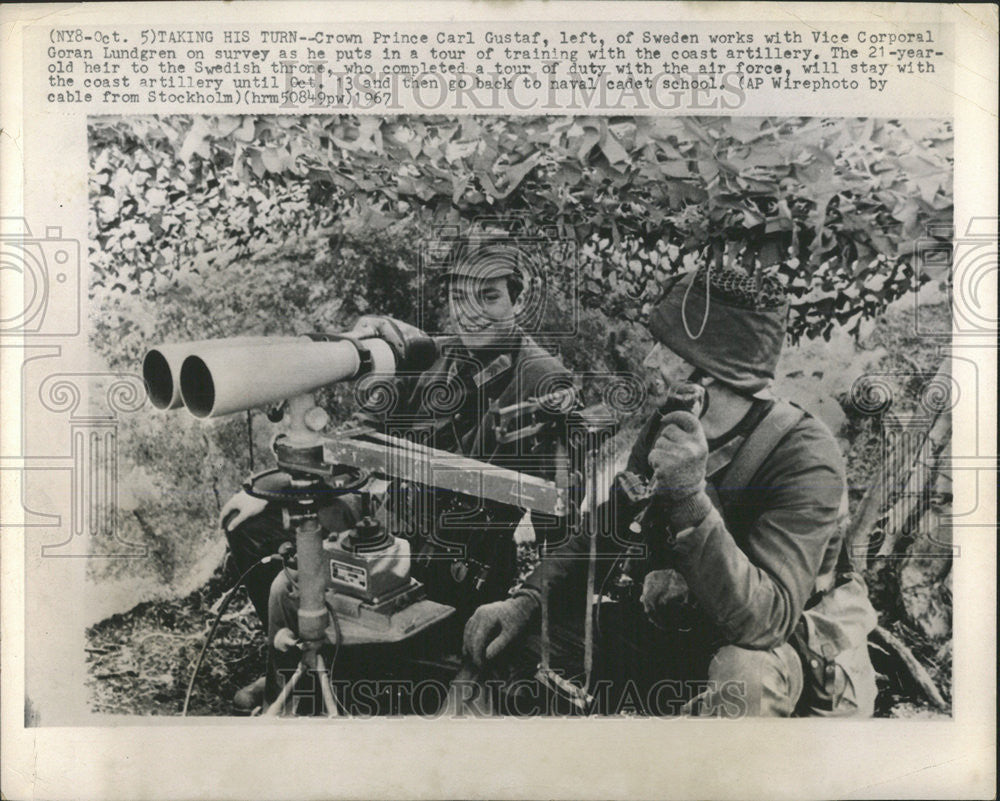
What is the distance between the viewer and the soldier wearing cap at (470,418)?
10.5 feet

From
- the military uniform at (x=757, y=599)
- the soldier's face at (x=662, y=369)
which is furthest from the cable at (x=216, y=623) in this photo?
the soldier's face at (x=662, y=369)

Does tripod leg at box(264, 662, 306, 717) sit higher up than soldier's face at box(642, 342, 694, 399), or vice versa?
soldier's face at box(642, 342, 694, 399)

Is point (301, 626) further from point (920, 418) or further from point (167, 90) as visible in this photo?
point (920, 418)

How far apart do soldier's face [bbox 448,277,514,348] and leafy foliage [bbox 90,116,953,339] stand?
230mm

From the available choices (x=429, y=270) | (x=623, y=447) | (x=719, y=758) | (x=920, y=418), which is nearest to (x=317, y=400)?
(x=429, y=270)

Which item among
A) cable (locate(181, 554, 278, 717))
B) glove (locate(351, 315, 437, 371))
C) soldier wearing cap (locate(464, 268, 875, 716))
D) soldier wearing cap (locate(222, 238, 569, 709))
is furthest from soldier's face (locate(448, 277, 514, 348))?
cable (locate(181, 554, 278, 717))

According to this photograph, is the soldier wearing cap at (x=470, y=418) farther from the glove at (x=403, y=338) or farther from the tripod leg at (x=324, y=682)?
the tripod leg at (x=324, y=682)

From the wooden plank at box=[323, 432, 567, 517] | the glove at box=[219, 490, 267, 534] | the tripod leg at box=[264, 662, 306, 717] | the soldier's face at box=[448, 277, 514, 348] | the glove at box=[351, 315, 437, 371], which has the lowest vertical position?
the tripod leg at box=[264, 662, 306, 717]

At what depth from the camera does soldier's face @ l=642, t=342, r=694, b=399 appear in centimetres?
321

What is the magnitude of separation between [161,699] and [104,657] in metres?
0.25

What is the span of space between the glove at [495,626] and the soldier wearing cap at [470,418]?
0.04 m

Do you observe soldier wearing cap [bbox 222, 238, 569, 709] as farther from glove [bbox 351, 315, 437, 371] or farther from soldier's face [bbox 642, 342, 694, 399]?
soldier's face [bbox 642, 342, 694, 399]

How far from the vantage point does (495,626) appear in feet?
10.5

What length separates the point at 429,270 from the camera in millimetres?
3195
